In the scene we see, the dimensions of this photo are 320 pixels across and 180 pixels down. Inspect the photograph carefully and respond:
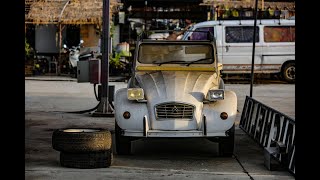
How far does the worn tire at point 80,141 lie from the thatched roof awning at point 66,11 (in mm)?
17334

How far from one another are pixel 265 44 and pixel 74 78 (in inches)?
289

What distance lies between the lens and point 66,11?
26.2 metres

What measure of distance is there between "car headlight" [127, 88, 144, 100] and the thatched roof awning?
54.1 ft

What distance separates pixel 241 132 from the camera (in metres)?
12.3

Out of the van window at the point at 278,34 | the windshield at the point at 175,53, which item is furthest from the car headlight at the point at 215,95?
the van window at the point at 278,34

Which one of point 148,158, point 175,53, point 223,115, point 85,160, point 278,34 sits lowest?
point 148,158

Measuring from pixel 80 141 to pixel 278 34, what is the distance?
53.9ft

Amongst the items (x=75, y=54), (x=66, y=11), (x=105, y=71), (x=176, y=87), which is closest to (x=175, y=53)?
(x=176, y=87)

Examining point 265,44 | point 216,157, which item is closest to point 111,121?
point 216,157

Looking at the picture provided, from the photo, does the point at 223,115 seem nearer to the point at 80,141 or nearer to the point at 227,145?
the point at 227,145

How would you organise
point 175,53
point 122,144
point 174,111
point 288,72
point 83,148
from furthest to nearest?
point 288,72
point 175,53
point 122,144
point 174,111
point 83,148

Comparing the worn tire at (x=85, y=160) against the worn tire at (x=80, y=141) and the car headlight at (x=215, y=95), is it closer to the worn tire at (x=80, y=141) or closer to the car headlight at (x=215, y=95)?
the worn tire at (x=80, y=141)

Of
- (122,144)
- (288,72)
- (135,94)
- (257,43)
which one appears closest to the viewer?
(135,94)
